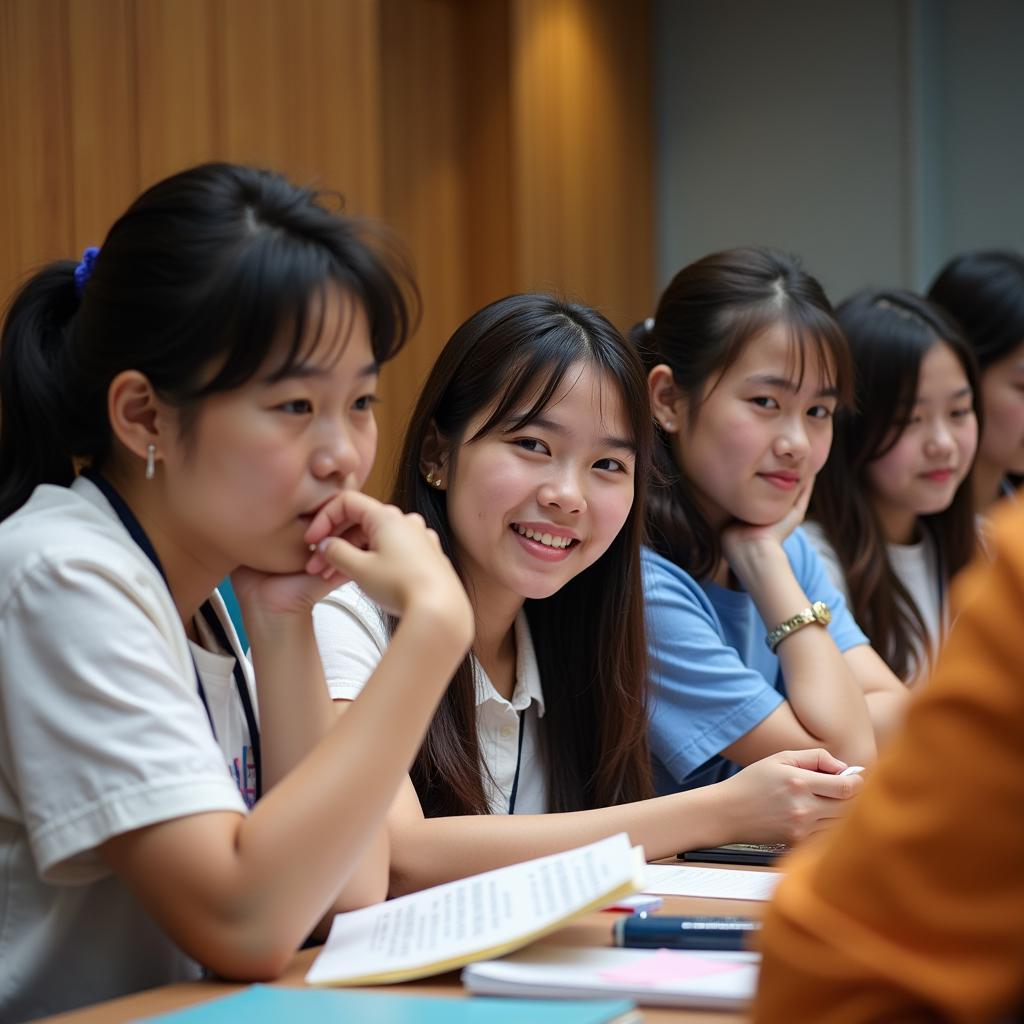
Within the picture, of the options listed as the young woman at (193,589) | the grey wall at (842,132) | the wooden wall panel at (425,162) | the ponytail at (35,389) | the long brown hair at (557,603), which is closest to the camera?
the young woman at (193,589)

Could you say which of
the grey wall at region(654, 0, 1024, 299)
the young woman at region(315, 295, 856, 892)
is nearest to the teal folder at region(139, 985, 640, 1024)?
the young woman at region(315, 295, 856, 892)

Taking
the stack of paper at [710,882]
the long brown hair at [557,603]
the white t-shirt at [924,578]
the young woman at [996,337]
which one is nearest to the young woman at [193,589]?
the stack of paper at [710,882]

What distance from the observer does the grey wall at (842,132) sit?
449 cm

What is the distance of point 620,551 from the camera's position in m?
1.82

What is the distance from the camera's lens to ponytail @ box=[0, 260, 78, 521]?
1248 millimetres

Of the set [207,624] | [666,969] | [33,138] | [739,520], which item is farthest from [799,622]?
[33,138]

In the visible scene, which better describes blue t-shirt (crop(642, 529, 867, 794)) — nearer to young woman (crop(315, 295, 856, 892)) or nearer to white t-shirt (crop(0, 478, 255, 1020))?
young woman (crop(315, 295, 856, 892))

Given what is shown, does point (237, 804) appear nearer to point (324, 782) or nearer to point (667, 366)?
point (324, 782)

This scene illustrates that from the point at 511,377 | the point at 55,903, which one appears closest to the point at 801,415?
the point at 511,377

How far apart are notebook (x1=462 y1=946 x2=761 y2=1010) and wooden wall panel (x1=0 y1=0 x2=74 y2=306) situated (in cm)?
204

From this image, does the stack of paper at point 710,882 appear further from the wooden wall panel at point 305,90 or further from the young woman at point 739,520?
the wooden wall panel at point 305,90

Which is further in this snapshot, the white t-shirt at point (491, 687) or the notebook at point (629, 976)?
the white t-shirt at point (491, 687)

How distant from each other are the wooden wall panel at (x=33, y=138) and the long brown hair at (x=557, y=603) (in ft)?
4.20

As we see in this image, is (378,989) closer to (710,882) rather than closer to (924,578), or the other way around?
(710,882)
